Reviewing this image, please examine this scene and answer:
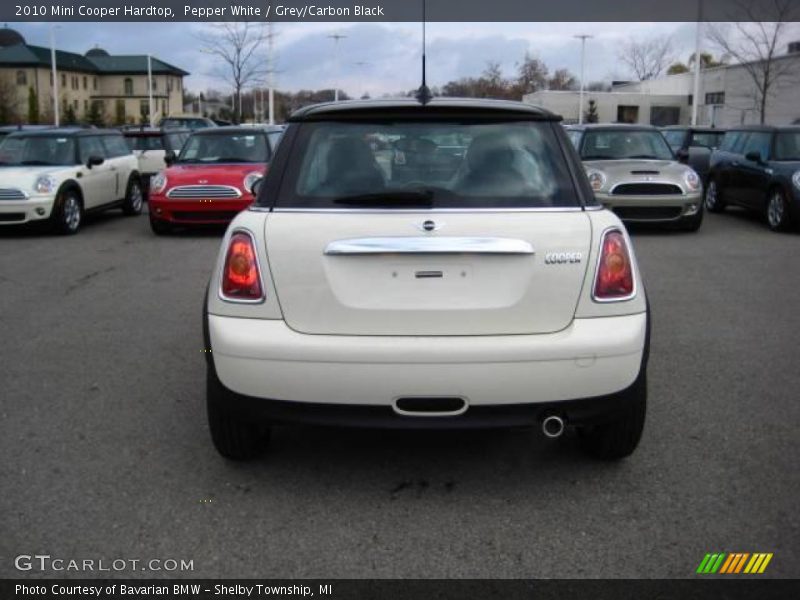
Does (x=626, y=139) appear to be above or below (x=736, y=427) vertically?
above

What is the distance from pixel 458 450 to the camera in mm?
4215

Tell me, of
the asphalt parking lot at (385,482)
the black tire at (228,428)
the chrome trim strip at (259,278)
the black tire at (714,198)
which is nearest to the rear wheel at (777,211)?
the black tire at (714,198)

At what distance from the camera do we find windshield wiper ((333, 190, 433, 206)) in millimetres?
3559

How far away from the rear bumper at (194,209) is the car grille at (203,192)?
0.21 ft

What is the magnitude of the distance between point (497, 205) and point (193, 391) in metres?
2.40

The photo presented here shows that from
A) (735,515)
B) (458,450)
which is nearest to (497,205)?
(458,450)

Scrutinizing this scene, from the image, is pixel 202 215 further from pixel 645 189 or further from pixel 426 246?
pixel 426 246

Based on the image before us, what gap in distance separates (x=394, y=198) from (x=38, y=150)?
11324mm

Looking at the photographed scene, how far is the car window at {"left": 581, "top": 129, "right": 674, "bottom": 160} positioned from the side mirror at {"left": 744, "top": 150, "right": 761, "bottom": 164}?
1148 mm

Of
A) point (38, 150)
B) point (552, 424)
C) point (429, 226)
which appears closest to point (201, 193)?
point (38, 150)

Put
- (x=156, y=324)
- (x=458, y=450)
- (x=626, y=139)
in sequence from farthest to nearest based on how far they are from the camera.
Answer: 1. (x=626, y=139)
2. (x=156, y=324)
3. (x=458, y=450)

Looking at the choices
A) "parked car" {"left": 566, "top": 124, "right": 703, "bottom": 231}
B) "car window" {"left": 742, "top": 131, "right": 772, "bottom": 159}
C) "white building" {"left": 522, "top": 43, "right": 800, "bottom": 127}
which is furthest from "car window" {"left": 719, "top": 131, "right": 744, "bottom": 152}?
"white building" {"left": 522, "top": 43, "right": 800, "bottom": 127}

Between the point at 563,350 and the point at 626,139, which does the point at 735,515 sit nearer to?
the point at 563,350
